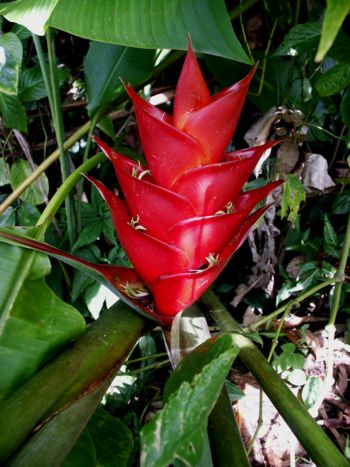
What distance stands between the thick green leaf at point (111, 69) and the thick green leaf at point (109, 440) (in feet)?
1.92

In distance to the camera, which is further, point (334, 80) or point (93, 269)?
point (334, 80)

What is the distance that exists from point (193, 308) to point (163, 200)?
0.66ft

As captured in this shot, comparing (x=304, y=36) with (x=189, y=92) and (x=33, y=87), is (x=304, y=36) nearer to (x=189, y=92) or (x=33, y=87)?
(x=189, y=92)

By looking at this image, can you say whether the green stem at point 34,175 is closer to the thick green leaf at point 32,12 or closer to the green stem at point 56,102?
the green stem at point 56,102

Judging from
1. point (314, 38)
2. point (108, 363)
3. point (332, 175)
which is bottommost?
point (332, 175)

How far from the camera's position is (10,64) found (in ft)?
2.69

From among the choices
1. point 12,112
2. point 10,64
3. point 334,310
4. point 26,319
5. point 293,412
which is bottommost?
point 334,310

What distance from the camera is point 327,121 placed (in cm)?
112

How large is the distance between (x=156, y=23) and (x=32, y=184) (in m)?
0.59

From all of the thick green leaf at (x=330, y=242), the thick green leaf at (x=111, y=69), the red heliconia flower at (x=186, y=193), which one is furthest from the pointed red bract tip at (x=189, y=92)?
the thick green leaf at (x=330, y=242)

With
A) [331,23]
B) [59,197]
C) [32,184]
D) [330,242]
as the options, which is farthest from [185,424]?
[32,184]

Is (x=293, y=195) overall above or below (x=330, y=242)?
above

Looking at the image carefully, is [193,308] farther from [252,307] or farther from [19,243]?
[252,307]

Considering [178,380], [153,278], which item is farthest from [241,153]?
[178,380]
